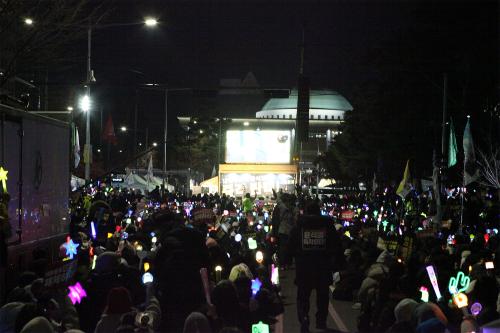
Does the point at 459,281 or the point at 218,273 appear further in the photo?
the point at 218,273

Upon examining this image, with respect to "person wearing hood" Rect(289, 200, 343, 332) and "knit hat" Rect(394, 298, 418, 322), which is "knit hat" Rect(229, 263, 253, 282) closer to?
"person wearing hood" Rect(289, 200, 343, 332)

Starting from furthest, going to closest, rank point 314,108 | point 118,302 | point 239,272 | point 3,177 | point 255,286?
point 314,108
point 255,286
point 239,272
point 3,177
point 118,302

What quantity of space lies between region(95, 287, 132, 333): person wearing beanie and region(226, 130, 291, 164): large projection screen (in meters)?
63.7

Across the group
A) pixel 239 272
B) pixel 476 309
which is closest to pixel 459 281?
pixel 476 309

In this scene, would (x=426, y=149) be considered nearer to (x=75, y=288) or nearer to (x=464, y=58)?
(x=464, y=58)

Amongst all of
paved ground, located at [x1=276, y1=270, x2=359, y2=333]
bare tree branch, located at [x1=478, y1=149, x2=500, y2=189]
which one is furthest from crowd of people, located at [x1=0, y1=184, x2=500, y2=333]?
bare tree branch, located at [x1=478, y1=149, x2=500, y2=189]

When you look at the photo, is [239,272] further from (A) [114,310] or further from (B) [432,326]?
(B) [432,326]

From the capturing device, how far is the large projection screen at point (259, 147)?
235 feet

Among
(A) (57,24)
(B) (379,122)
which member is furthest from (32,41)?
(B) (379,122)

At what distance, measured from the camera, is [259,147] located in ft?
235

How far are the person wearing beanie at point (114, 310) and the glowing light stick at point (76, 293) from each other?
103cm

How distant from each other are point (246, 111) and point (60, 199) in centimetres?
15629

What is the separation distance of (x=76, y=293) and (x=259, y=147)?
6326 cm

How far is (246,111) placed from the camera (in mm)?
169750
